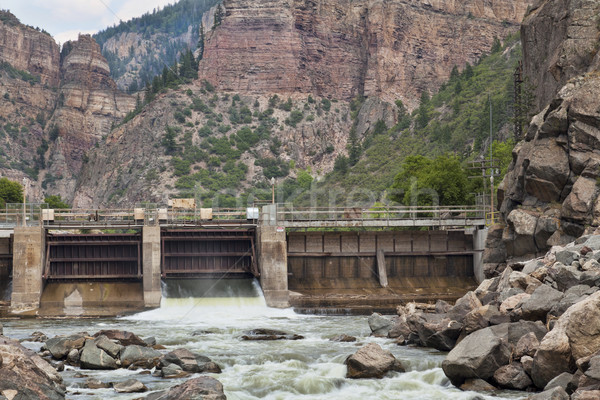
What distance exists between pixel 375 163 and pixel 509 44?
129 feet

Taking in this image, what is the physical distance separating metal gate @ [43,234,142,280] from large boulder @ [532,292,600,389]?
32185 mm

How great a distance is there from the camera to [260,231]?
53.8 metres

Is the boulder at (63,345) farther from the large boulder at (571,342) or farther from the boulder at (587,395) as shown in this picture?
the boulder at (587,395)

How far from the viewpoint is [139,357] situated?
108 ft

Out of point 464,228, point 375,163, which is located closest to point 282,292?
point 464,228

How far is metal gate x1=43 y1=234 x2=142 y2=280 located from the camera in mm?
53625

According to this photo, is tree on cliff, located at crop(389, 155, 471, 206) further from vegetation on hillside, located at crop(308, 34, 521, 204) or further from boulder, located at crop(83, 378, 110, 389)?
boulder, located at crop(83, 378, 110, 389)

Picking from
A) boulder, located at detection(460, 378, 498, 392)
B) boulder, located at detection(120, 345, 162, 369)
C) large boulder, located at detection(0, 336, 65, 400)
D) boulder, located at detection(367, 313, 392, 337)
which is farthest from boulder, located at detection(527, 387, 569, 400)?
boulder, located at detection(367, 313, 392, 337)

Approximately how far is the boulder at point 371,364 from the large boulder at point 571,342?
5926 millimetres

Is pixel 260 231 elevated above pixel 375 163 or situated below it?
below

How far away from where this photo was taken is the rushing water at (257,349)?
2903 centimetres

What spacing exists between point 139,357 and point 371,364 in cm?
928

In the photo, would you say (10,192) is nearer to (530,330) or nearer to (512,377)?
(530,330)

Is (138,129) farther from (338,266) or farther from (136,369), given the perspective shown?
(136,369)
